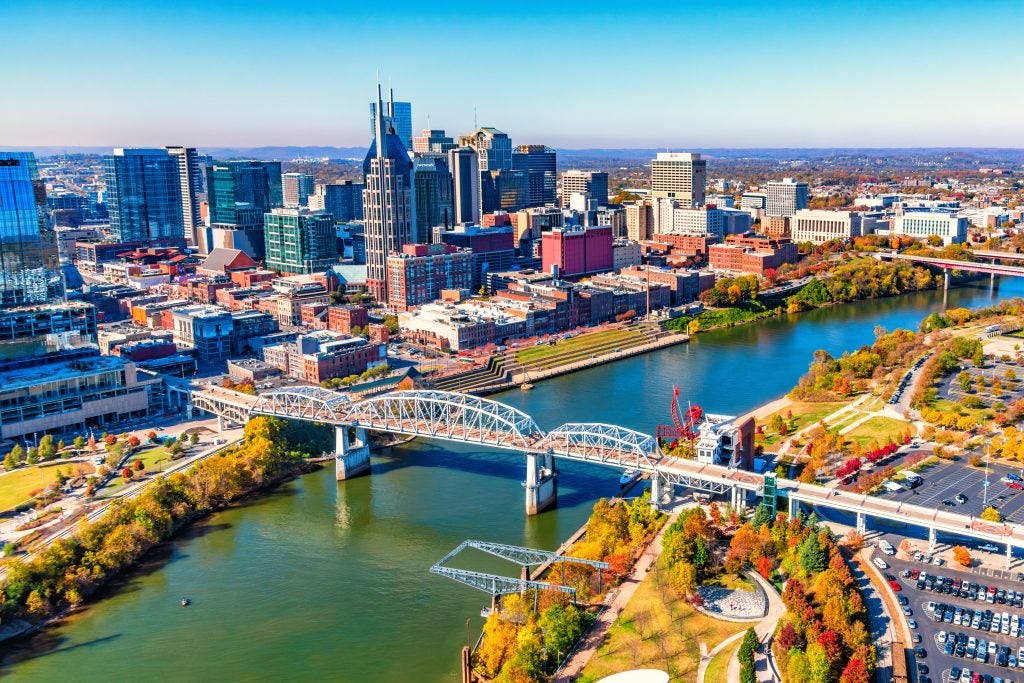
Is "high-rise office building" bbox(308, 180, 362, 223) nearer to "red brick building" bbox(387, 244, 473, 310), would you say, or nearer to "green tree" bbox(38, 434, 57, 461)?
"red brick building" bbox(387, 244, 473, 310)

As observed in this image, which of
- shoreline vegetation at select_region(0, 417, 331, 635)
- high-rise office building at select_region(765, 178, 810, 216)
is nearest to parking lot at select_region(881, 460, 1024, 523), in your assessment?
shoreline vegetation at select_region(0, 417, 331, 635)

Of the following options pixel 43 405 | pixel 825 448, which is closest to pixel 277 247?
pixel 43 405

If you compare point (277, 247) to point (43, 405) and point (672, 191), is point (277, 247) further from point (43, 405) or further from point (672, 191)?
point (672, 191)

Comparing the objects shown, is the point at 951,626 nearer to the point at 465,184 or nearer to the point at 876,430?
the point at 876,430

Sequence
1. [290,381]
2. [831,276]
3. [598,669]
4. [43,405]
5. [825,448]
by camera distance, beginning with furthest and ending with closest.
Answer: [831,276] < [290,381] < [43,405] < [825,448] < [598,669]

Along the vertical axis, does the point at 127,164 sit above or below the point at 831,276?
above

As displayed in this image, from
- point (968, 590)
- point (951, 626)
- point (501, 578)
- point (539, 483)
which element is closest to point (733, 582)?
point (951, 626)
